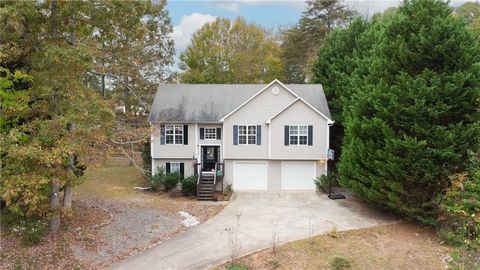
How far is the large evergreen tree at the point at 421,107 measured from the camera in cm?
1288

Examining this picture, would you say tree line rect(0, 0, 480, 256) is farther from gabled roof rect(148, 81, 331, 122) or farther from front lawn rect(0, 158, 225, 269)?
gabled roof rect(148, 81, 331, 122)

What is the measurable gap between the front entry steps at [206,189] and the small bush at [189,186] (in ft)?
1.33

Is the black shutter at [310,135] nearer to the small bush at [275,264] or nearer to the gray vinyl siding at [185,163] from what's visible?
the gray vinyl siding at [185,163]

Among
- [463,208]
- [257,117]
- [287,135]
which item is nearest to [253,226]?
[463,208]

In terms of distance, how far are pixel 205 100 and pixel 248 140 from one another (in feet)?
13.5

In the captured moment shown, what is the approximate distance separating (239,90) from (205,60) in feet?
42.1

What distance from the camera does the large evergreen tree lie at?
12883mm

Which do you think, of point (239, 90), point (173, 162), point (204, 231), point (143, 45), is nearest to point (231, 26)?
point (143, 45)

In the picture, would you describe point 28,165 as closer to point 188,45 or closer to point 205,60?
point 205,60

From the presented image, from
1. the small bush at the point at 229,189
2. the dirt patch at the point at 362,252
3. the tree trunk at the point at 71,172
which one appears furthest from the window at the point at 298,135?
the tree trunk at the point at 71,172

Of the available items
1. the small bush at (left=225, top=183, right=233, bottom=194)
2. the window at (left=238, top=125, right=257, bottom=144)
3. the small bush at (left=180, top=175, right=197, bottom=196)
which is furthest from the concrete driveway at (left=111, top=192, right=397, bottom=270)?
the window at (left=238, top=125, right=257, bottom=144)

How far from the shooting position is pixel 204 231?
13992mm

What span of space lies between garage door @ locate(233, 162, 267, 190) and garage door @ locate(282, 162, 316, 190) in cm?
134

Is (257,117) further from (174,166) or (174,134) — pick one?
(174,166)
